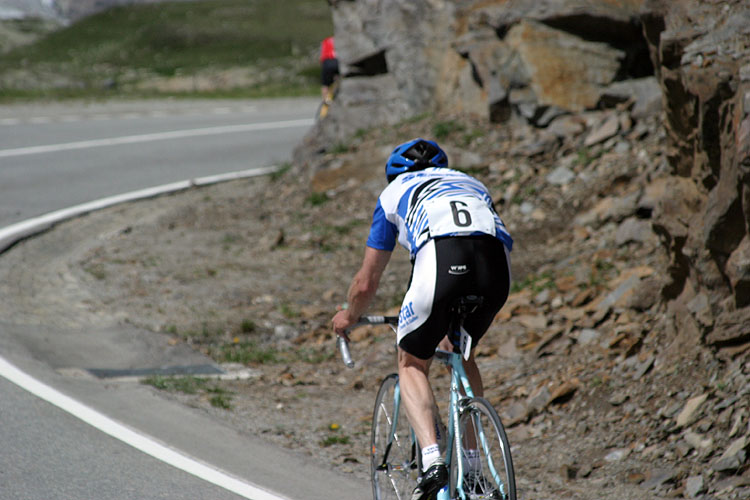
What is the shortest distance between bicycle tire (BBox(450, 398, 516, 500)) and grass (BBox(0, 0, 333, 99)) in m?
36.9

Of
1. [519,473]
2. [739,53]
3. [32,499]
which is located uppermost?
[739,53]

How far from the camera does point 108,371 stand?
728 centimetres

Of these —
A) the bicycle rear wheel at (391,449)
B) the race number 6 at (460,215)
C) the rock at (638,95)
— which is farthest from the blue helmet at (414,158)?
the rock at (638,95)

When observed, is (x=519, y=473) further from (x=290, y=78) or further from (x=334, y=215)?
(x=290, y=78)

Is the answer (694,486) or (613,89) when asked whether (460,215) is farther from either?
(613,89)

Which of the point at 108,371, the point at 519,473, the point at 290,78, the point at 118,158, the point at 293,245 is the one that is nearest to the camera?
the point at 519,473

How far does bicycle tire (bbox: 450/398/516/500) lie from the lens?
3625 mm

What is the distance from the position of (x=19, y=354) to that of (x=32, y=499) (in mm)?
2784

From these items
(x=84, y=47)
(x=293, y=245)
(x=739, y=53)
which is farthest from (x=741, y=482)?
(x=84, y=47)

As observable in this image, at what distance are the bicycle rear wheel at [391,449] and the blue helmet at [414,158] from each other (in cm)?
107

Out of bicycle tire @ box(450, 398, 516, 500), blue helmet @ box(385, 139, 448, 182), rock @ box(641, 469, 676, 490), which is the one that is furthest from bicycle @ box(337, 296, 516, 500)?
rock @ box(641, 469, 676, 490)

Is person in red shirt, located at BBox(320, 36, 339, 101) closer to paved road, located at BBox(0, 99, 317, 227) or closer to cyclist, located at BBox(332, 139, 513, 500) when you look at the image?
paved road, located at BBox(0, 99, 317, 227)

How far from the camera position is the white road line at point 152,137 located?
17.7 m

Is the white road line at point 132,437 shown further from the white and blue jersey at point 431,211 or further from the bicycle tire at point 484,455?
the white and blue jersey at point 431,211
